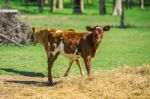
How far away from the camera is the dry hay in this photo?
12.0m

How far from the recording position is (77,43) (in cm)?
1355

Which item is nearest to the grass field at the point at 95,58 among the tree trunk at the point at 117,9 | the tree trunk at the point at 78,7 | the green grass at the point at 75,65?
the green grass at the point at 75,65

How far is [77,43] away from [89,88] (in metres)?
1.56

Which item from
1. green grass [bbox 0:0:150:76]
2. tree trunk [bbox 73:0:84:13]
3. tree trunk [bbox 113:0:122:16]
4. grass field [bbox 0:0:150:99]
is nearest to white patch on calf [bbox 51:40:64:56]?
grass field [bbox 0:0:150:99]

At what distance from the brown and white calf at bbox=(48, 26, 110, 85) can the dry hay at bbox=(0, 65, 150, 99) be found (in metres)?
0.58

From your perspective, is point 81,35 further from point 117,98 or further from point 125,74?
point 117,98

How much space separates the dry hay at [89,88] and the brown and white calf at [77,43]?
0.58 metres

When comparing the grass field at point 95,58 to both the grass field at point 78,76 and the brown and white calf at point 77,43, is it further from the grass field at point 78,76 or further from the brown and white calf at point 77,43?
the brown and white calf at point 77,43

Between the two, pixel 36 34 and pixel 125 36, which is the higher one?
pixel 36 34

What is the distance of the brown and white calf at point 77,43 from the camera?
1327 cm

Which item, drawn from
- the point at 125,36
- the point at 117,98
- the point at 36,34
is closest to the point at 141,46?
the point at 125,36

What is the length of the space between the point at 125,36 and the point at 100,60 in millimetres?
11594

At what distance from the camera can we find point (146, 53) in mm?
21719

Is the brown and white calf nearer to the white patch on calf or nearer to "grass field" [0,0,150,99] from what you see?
the white patch on calf
